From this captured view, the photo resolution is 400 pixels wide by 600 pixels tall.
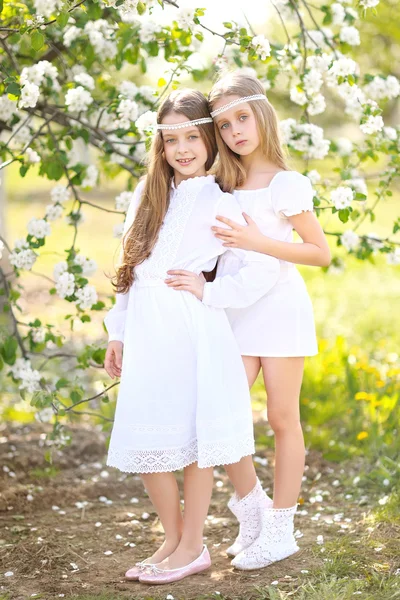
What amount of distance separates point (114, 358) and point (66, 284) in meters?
0.41

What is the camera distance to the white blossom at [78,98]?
121 inches

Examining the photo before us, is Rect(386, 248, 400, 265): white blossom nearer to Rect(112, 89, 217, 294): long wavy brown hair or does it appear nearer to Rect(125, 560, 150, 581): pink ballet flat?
Rect(112, 89, 217, 294): long wavy brown hair

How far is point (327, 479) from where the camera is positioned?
375cm

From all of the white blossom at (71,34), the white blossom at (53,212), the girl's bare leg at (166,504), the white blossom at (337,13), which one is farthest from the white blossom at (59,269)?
the white blossom at (337,13)

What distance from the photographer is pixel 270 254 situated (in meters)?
2.56

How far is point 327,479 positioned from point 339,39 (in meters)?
2.02

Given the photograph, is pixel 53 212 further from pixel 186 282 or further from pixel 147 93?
pixel 186 282

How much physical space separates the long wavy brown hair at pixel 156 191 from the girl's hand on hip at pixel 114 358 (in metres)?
0.19

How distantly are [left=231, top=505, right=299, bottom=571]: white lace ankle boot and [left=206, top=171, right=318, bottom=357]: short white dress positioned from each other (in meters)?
0.57

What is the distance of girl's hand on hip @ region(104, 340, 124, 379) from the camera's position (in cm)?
274

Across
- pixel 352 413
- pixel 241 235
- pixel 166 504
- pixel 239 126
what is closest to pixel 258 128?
pixel 239 126

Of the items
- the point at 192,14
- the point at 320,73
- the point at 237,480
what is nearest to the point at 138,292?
the point at 237,480

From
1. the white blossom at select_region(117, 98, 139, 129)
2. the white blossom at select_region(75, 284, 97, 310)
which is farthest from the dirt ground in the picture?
the white blossom at select_region(117, 98, 139, 129)

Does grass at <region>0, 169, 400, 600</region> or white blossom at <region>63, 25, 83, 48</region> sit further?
white blossom at <region>63, 25, 83, 48</region>
